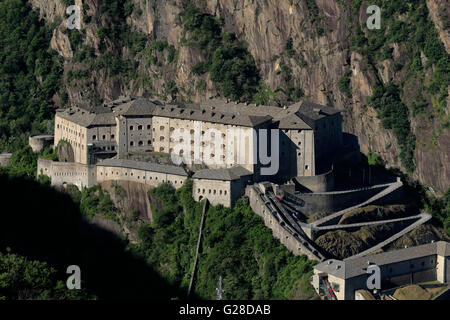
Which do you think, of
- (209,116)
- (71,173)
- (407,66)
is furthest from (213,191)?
(407,66)

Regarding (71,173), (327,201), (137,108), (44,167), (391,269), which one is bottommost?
(391,269)

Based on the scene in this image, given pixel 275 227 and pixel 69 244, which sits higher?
pixel 275 227

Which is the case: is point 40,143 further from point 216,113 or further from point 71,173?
point 216,113

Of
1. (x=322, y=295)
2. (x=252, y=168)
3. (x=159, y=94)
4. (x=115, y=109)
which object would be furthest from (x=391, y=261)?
(x=159, y=94)

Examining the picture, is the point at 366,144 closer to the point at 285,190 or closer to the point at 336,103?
the point at 336,103

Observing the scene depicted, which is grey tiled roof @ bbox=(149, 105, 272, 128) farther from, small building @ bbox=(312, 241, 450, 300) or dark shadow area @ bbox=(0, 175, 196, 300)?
small building @ bbox=(312, 241, 450, 300)

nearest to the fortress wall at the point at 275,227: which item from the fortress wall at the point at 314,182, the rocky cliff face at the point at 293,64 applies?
the fortress wall at the point at 314,182

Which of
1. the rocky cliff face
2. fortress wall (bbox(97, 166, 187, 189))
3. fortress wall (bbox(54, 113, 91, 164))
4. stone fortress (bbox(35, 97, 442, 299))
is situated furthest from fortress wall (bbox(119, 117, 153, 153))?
the rocky cliff face
